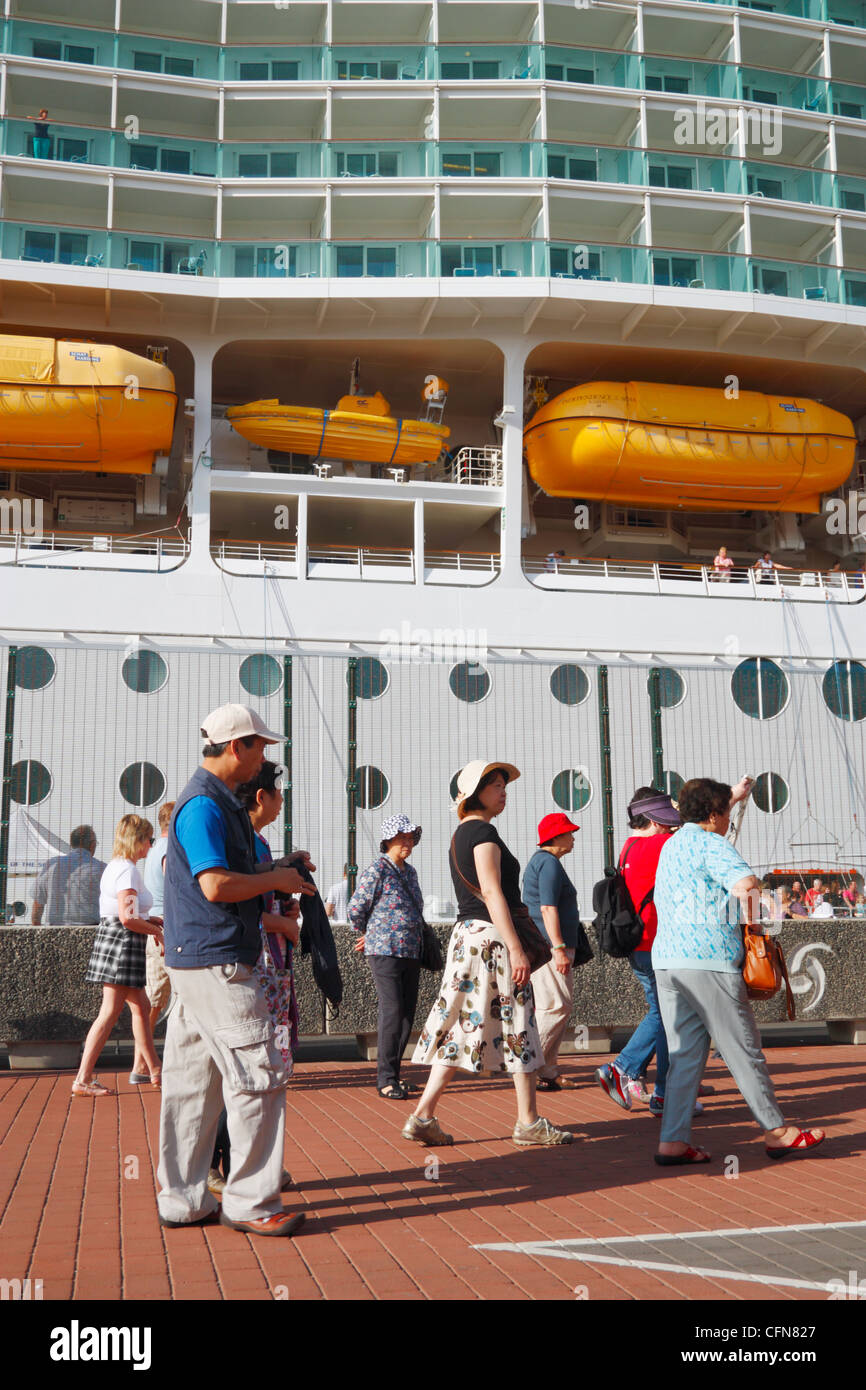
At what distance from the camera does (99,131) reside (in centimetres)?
2309

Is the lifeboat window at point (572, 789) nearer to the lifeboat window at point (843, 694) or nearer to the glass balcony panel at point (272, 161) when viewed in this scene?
the lifeboat window at point (843, 694)

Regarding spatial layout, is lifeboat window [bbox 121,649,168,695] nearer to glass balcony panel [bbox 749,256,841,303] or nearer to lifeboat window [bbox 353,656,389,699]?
lifeboat window [bbox 353,656,389,699]

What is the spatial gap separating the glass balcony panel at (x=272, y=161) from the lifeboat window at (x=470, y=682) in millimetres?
14367

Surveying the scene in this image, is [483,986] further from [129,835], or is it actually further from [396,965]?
[129,835]

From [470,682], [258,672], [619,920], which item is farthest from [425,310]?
[619,920]

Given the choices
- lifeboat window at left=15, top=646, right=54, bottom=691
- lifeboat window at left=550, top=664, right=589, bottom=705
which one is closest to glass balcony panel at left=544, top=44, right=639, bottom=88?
lifeboat window at left=550, top=664, right=589, bottom=705

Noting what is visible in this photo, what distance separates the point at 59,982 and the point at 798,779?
8795 millimetres

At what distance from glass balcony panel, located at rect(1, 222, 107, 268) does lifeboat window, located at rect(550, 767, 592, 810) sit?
14189 millimetres

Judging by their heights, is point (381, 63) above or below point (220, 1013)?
above

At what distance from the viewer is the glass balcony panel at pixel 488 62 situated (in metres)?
23.7

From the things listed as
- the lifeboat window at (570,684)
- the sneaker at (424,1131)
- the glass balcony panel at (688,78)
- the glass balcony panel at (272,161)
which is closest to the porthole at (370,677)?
the lifeboat window at (570,684)

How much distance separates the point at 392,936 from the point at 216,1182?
243 centimetres

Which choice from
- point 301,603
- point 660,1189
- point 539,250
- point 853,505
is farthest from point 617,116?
point 660,1189

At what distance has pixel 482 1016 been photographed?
5703mm
